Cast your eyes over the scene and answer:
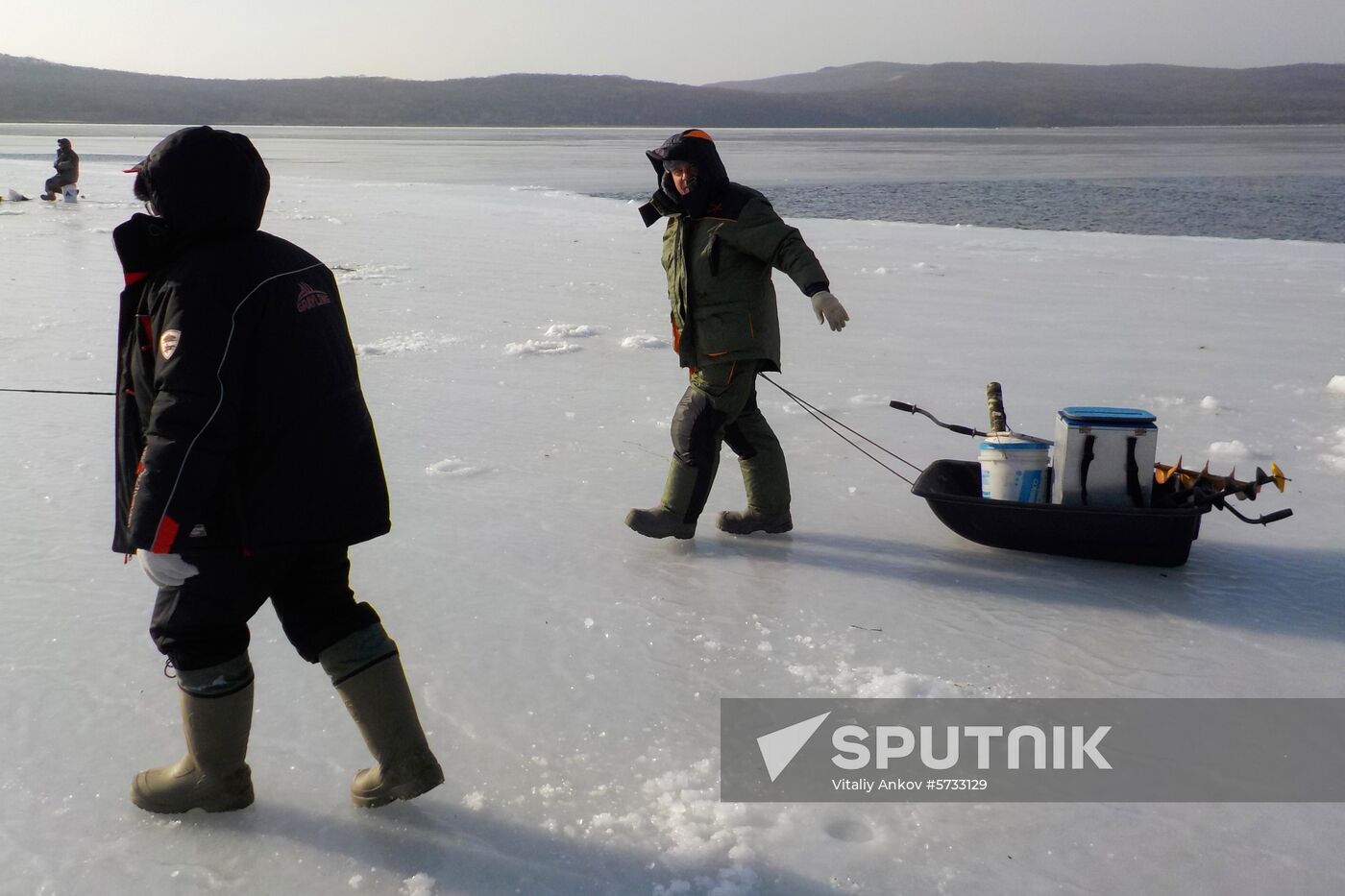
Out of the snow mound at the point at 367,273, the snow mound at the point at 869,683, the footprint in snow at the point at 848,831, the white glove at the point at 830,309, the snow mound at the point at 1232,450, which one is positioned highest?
the white glove at the point at 830,309

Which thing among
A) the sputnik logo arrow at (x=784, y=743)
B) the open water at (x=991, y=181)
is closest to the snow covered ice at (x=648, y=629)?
the sputnik logo arrow at (x=784, y=743)

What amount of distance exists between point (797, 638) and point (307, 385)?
1.61m

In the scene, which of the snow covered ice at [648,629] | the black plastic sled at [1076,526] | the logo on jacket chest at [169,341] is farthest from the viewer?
the black plastic sled at [1076,526]

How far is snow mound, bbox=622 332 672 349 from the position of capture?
23.1ft

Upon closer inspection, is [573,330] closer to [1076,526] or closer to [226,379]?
[1076,526]

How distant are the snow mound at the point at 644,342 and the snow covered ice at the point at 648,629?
90 millimetres

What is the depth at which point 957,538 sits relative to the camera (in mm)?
4043

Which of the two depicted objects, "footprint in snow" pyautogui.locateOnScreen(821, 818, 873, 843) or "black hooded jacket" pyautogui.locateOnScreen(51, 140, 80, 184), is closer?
"footprint in snow" pyautogui.locateOnScreen(821, 818, 873, 843)

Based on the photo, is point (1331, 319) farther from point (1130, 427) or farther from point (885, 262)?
point (1130, 427)

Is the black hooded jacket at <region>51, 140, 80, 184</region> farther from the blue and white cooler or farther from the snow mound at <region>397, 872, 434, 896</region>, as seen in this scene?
the snow mound at <region>397, 872, 434, 896</region>

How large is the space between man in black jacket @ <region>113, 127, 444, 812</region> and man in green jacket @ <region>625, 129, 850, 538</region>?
5.17ft

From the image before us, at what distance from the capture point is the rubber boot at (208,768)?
7.58 feet

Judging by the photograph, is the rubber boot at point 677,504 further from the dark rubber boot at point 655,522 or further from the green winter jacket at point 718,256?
the green winter jacket at point 718,256

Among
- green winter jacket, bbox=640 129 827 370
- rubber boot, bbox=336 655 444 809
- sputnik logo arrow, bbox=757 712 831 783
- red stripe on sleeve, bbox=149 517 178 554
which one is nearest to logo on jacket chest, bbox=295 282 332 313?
red stripe on sleeve, bbox=149 517 178 554
